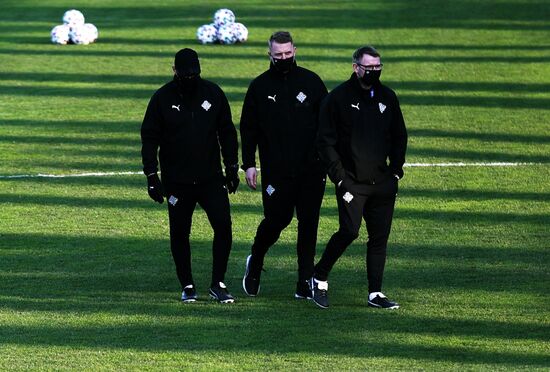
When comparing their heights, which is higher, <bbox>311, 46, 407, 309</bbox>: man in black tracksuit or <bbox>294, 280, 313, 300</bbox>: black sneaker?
<bbox>311, 46, 407, 309</bbox>: man in black tracksuit

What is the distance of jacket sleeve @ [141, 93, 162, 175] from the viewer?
12.8 metres

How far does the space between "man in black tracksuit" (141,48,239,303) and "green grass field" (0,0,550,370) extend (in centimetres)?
68

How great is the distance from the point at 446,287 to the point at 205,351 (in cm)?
285

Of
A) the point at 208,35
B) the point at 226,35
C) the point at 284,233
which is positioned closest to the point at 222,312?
the point at 284,233

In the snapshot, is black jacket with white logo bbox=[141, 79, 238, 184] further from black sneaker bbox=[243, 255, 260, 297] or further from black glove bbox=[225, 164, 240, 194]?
black sneaker bbox=[243, 255, 260, 297]

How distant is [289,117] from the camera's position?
12.7 metres

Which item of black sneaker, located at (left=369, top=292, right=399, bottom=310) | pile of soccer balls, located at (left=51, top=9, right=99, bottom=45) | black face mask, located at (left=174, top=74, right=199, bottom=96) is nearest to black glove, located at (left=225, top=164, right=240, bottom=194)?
black face mask, located at (left=174, top=74, right=199, bottom=96)

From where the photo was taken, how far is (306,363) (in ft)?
36.3

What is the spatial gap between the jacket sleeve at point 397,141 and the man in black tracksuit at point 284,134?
0.67 meters

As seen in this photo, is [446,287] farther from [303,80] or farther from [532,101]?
[532,101]

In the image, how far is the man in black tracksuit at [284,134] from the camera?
12727mm

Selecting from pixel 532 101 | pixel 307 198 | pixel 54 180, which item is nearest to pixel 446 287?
pixel 307 198

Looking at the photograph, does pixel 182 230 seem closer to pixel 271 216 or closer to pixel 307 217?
pixel 271 216

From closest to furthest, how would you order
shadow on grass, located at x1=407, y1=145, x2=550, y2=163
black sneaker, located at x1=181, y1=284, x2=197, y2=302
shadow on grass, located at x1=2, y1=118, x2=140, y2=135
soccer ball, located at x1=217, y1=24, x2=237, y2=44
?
1. black sneaker, located at x1=181, y1=284, x2=197, y2=302
2. shadow on grass, located at x1=407, y1=145, x2=550, y2=163
3. shadow on grass, located at x1=2, y1=118, x2=140, y2=135
4. soccer ball, located at x1=217, y1=24, x2=237, y2=44
